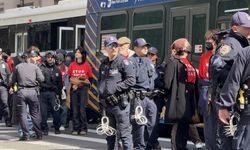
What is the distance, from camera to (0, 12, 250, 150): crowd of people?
6586 mm

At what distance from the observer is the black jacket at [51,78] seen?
13.8 meters

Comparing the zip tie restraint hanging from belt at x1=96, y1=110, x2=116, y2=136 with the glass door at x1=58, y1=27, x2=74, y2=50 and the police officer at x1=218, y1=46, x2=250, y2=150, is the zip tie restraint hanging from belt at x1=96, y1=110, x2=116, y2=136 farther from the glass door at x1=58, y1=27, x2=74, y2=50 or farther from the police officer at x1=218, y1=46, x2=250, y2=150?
the glass door at x1=58, y1=27, x2=74, y2=50

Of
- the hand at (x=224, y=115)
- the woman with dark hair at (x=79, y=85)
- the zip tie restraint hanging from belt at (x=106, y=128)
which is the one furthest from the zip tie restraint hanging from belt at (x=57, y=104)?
the hand at (x=224, y=115)

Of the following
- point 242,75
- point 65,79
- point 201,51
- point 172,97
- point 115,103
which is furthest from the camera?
point 65,79

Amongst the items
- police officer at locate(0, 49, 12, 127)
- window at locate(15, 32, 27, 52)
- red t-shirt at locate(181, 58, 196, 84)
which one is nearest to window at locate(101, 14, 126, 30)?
police officer at locate(0, 49, 12, 127)

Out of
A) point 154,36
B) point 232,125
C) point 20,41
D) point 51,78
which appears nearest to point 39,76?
point 51,78

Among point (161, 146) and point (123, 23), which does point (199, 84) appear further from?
point (123, 23)

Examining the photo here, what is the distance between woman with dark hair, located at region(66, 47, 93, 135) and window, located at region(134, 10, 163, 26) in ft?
4.50

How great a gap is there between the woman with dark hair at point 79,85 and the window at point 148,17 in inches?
54.0

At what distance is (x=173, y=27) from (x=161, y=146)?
8.19 ft

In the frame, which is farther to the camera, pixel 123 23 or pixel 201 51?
pixel 123 23

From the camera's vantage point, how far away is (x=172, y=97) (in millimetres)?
9211

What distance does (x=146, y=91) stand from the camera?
9.98m

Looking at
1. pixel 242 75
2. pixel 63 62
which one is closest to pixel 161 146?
pixel 63 62
